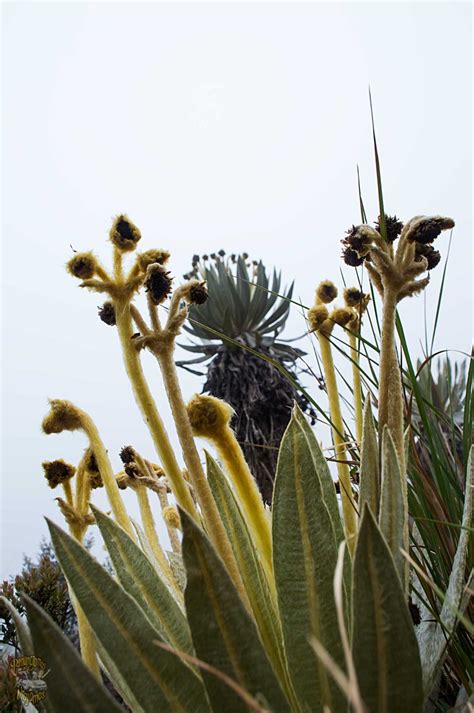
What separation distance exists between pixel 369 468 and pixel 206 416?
8.4 inches

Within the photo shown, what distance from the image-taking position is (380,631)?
0.52m

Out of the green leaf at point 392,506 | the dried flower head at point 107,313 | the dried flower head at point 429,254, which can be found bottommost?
the green leaf at point 392,506

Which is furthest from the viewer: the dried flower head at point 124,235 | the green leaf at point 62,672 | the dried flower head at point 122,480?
the dried flower head at point 122,480

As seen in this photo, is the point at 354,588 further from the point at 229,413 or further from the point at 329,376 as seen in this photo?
the point at 329,376

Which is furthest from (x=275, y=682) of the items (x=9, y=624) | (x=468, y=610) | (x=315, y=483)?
(x=9, y=624)

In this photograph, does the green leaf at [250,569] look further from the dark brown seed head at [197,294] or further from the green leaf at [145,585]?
the dark brown seed head at [197,294]

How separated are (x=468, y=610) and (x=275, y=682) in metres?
0.46

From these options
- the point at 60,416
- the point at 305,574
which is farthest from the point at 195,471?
the point at 60,416

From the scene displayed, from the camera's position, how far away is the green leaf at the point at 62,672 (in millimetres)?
500

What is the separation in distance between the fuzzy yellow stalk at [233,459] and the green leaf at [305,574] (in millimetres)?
85

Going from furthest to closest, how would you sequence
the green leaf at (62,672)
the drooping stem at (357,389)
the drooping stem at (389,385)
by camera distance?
the drooping stem at (357,389), the drooping stem at (389,385), the green leaf at (62,672)

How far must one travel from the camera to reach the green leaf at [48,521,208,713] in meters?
0.57

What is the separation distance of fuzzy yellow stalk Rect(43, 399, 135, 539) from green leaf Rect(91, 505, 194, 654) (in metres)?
0.07

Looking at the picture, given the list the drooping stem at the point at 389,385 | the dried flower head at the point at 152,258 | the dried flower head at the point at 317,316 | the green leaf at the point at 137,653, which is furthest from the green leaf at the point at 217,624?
the dried flower head at the point at 317,316
